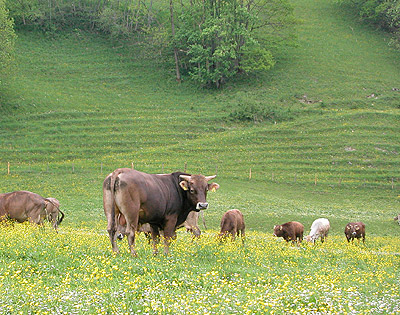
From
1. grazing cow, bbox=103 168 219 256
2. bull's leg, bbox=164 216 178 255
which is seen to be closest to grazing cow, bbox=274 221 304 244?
grazing cow, bbox=103 168 219 256

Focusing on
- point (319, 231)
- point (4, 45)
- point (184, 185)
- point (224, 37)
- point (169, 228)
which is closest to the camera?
point (169, 228)

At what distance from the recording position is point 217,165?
52.8 metres

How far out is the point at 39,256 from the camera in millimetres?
12562

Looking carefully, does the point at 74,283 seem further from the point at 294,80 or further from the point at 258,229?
the point at 294,80

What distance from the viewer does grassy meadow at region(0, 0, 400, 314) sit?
33.6 ft

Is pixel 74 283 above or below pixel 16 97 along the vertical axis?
above

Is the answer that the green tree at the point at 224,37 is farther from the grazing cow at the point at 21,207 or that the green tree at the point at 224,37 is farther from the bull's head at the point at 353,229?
the grazing cow at the point at 21,207

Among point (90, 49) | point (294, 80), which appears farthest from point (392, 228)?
point (90, 49)

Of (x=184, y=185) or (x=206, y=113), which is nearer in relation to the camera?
(x=184, y=185)

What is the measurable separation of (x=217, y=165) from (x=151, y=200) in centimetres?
3865

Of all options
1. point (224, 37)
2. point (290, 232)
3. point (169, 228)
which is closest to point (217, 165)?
point (290, 232)

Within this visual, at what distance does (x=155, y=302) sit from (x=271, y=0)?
3103 inches

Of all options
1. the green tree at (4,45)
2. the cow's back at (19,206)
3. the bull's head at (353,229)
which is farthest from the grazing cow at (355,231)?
the green tree at (4,45)

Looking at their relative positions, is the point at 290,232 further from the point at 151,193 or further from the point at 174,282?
the point at 174,282
